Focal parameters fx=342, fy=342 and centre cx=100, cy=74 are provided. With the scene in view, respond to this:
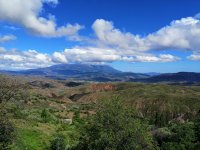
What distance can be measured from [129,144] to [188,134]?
1782cm

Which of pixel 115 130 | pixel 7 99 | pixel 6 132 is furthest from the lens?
pixel 7 99

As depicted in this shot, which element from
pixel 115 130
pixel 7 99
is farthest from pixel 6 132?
pixel 115 130

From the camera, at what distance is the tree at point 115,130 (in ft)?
123

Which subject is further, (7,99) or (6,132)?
(7,99)

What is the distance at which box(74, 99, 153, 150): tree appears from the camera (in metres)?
37.5

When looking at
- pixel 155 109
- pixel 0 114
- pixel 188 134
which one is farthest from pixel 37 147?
pixel 155 109

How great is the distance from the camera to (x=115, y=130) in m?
39.0

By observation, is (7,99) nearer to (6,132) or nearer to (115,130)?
(6,132)

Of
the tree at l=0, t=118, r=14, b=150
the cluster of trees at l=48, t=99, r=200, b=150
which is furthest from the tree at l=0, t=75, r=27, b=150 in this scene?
the cluster of trees at l=48, t=99, r=200, b=150

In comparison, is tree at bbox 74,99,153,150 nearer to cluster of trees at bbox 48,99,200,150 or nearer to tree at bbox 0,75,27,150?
cluster of trees at bbox 48,99,200,150

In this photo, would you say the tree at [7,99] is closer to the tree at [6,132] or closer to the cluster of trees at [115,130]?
the tree at [6,132]

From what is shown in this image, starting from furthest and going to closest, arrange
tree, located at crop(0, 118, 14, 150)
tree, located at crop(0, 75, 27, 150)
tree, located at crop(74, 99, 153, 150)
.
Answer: tree, located at crop(0, 75, 27, 150), tree, located at crop(0, 118, 14, 150), tree, located at crop(74, 99, 153, 150)

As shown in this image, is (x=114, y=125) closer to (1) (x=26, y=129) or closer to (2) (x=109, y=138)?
(2) (x=109, y=138)

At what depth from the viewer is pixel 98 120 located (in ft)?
132
